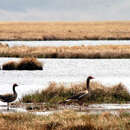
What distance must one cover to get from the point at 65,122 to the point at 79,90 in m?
4.65

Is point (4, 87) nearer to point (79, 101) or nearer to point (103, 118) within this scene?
point (79, 101)

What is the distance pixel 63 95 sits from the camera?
12531mm

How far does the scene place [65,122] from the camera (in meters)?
8.05

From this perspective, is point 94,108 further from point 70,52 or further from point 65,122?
point 70,52

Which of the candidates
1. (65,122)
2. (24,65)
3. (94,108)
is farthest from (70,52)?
(65,122)

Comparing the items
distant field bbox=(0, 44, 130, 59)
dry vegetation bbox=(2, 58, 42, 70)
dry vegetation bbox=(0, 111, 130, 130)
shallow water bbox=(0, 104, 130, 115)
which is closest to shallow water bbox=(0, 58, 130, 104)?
dry vegetation bbox=(2, 58, 42, 70)

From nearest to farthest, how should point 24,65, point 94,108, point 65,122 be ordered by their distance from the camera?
point 65,122 < point 94,108 < point 24,65

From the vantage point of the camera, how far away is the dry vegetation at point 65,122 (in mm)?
7859

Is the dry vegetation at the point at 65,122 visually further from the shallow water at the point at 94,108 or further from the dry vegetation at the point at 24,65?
the dry vegetation at the point at 24,65

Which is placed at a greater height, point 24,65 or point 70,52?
point 24,65

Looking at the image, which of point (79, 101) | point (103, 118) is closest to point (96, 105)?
point (79, 101)

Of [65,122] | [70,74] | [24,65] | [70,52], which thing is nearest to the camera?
[65,122]

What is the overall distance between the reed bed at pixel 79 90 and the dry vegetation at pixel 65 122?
2961mm

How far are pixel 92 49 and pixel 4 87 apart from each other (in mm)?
18118
